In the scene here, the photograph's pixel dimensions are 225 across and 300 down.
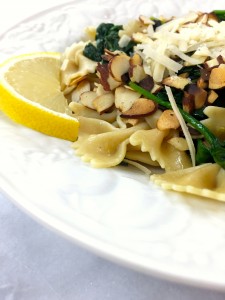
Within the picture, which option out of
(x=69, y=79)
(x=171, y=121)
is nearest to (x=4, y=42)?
(x=69, y=79)

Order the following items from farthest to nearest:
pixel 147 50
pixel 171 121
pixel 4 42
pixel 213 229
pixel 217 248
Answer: pixel 4 42, pixel 147 50, pixel 171 121, pixel 213 229, pixel 217 248

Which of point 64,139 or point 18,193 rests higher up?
point 18,193

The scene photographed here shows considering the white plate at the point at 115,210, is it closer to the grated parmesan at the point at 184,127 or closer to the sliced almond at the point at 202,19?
the grated parmesan at the point at 184,127

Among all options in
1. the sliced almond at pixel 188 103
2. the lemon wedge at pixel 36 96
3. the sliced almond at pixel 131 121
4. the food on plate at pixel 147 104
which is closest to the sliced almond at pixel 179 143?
the food on plate at pixel 147 104

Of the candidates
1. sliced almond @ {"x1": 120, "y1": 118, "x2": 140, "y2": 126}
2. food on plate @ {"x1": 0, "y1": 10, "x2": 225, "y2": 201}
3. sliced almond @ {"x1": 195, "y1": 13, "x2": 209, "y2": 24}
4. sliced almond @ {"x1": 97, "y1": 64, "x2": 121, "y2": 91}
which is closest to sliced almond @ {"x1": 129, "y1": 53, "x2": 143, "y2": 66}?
food on plate @ {"x1": 0, "y1": 10, "x2": 225, "y2": 201}

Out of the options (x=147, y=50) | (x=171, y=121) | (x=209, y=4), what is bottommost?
(x=209, y=4)

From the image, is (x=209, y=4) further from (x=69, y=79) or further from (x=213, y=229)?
(x=213, y=229)

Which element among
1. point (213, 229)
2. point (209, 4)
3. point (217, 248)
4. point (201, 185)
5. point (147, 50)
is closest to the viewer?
point (217, 248)
